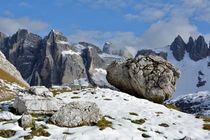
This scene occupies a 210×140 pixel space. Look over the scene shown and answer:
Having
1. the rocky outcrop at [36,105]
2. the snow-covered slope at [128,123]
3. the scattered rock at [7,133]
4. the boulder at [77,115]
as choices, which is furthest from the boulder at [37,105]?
the scattered rock at [7,133]

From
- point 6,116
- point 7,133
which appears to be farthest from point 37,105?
point 7,133

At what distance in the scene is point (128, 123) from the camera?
3866 centimetres

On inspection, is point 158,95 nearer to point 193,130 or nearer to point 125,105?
point 125,105

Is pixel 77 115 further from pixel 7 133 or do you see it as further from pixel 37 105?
pixel 7 133

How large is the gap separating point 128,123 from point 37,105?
832cm

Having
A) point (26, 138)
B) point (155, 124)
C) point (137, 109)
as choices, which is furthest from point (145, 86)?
point (26, 138)

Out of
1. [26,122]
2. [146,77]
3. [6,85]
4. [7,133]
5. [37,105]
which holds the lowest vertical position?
[7,133]

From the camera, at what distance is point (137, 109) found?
45000 millimetres

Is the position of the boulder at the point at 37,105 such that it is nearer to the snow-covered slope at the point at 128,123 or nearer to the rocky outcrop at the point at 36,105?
the rocky outcrop at the point at 36,105

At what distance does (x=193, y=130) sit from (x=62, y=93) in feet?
60.2

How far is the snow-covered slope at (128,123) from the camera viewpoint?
110ft

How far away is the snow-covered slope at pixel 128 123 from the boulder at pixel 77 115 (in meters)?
0.91

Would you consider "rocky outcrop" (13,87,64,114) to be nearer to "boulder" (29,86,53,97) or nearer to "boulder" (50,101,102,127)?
"boulder" (50,101,102,127)

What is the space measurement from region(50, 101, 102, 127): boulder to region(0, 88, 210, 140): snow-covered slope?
0.91 m
